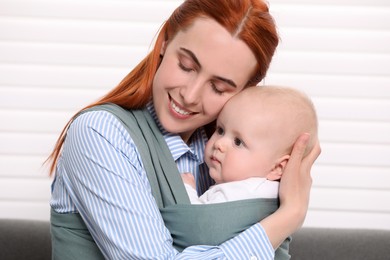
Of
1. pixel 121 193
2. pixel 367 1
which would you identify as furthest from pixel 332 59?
pixel 121 193

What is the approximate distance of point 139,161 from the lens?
65.9 inches

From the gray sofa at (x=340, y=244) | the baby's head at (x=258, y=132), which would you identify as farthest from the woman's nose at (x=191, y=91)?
the gray sofa at (x=340, y=244)

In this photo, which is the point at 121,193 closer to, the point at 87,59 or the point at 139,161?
the point at 139,161

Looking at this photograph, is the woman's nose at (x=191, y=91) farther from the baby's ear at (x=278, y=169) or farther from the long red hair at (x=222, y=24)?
the baby's ear at (x=278, y=169)

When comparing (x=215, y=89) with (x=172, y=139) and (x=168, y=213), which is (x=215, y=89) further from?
(x=168, y=213)

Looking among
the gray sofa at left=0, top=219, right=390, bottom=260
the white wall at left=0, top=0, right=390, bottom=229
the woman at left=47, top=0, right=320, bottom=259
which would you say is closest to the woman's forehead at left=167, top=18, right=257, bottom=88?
the woman at left=47, top=0, right=320, bottom=259

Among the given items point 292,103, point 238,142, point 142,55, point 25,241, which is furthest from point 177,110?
point 25,241

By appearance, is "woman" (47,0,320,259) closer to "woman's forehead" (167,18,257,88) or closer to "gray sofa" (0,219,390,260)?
"woman's forehead" (167,18,257,88)

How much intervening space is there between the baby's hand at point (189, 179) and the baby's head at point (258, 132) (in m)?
0.08

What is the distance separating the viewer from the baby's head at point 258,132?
1.77 metres

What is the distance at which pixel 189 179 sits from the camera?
1.86m

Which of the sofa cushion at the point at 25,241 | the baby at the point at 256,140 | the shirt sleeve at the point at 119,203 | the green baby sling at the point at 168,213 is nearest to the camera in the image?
the shirt sleeve at the point at 119,203

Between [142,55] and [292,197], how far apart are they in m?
1.24

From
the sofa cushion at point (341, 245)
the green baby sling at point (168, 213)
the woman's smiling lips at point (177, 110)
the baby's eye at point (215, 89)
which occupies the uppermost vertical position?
the baby's eye at point (215, 89)
